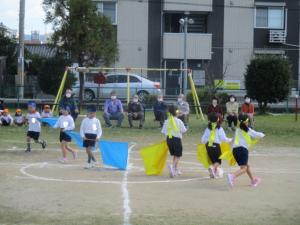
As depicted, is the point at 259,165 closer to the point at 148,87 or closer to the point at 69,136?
the point at 69,136

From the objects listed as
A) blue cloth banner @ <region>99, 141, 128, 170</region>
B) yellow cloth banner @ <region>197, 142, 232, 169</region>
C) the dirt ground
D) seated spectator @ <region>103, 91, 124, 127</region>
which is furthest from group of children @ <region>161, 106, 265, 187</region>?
seated spectator @ <region>103, 91, 124, 127</region>

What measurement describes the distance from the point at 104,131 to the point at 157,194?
1360 centimetres

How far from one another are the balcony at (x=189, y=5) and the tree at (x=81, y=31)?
8.92 meters

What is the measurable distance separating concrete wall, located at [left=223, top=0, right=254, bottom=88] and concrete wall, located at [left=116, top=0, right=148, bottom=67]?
5964 mm

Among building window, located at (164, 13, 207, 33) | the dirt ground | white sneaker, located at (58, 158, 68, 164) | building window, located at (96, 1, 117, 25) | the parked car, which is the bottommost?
white sneaker, located at (58, 158, 68, 164)

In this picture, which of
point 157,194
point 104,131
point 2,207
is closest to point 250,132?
point 157,194

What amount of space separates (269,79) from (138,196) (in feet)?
83.6

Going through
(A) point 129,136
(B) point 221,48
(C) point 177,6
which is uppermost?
(C) point 177,6

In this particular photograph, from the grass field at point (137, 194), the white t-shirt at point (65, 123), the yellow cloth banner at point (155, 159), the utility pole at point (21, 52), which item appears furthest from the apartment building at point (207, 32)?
the yellow cloth banner at point (155, 159)

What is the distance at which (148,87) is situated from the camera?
125 ft

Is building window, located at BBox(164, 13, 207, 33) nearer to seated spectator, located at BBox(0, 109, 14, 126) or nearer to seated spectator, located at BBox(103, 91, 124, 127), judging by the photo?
seated spectator, located at BBox(103, 91, 124, 127)

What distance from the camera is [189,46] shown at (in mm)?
46812

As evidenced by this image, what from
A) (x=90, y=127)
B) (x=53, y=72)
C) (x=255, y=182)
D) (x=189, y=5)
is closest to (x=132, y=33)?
Answer: (x=189, y=5)

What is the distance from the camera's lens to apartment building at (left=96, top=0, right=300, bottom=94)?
154 feet
